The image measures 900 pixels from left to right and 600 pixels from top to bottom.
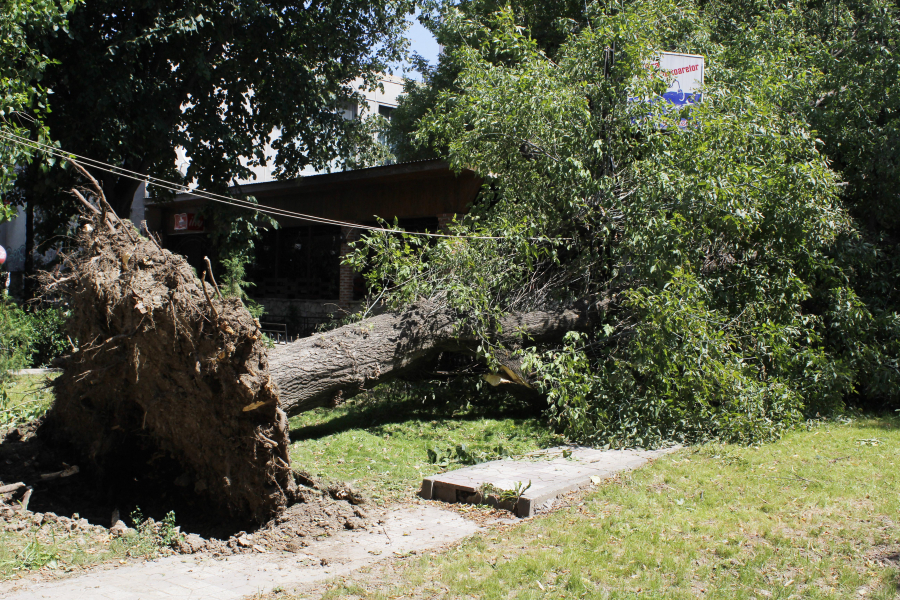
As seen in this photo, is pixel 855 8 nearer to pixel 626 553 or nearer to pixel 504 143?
pixel 504 143

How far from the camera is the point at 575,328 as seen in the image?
344 inches

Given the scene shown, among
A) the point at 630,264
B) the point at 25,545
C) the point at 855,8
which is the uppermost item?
the point at 855,8

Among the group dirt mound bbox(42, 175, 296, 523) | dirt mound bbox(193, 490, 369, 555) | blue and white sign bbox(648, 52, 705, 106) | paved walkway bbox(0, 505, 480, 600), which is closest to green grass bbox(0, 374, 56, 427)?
dirt mound bbox(42, 175, 296, 523)

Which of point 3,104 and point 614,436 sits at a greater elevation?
point 3,104

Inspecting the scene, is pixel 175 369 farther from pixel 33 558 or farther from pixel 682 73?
pixel 682 73

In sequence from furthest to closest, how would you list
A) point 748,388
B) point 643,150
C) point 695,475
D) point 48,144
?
point 48,144 → point 643,150 → point 748,388 → point 695,475

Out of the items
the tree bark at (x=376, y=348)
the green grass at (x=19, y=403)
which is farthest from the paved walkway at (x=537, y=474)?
the green grass at (x=19, y=403)

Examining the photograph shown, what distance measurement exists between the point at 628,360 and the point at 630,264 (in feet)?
4.25

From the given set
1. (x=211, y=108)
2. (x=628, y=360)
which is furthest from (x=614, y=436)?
(x=211, y=108)

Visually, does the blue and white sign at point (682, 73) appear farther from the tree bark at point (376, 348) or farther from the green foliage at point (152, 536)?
the green foliage at point (152, 536)

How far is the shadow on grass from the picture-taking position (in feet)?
27.6

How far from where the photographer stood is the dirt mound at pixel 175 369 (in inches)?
186

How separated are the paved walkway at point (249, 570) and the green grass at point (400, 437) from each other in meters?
0.78

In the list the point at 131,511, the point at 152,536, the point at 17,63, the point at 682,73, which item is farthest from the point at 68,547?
the point at 682,73
